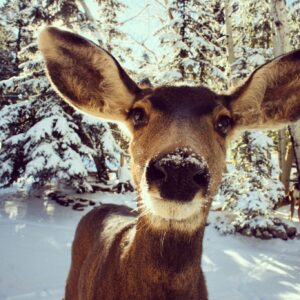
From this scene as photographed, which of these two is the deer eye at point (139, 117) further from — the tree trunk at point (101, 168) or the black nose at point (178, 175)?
the tree trunk at point (101, 168)

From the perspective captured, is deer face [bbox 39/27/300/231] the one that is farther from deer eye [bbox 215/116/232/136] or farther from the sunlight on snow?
the sunlight on snow

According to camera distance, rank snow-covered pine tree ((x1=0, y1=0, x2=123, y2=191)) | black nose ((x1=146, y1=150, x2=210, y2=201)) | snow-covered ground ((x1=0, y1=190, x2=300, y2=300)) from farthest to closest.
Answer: snow-covered pine tree ((x1=0, y1=0, x2=123, y2=191))
snow-covered ground ((x1=0, y1=190, x2=300, y2=300))
black nose ((x1=146, y1=150, x2=210, y2=201))

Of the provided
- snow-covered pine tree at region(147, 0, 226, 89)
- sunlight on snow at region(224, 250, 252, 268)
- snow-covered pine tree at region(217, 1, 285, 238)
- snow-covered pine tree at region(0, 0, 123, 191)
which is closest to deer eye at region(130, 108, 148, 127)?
sunlight on snow at region(224, 250, 252, 268)

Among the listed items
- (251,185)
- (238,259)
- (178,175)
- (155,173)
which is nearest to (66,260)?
(238,259)

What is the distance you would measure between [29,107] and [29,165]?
2.55 m

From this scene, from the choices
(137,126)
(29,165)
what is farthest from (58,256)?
(137,126)

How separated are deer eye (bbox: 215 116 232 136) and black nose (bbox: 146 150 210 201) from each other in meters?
0.87

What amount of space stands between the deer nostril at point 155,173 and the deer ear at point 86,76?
1.07m

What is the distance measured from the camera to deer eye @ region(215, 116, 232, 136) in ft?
9.26

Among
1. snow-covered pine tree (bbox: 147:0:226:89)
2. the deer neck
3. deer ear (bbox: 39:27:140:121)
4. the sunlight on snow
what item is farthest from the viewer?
snow-covered pine tree (bbox: 147:0:226:89)

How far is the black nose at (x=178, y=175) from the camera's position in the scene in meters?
1.89

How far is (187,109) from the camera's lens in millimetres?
2592

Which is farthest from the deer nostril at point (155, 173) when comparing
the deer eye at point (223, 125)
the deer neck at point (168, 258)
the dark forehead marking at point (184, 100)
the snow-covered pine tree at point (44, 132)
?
the snow-covered pine tree at point (44, 132)

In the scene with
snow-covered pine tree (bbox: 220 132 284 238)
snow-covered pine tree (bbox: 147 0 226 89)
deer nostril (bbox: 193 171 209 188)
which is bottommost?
snow-covered pine tree (bbox: 220 132 284 238)
